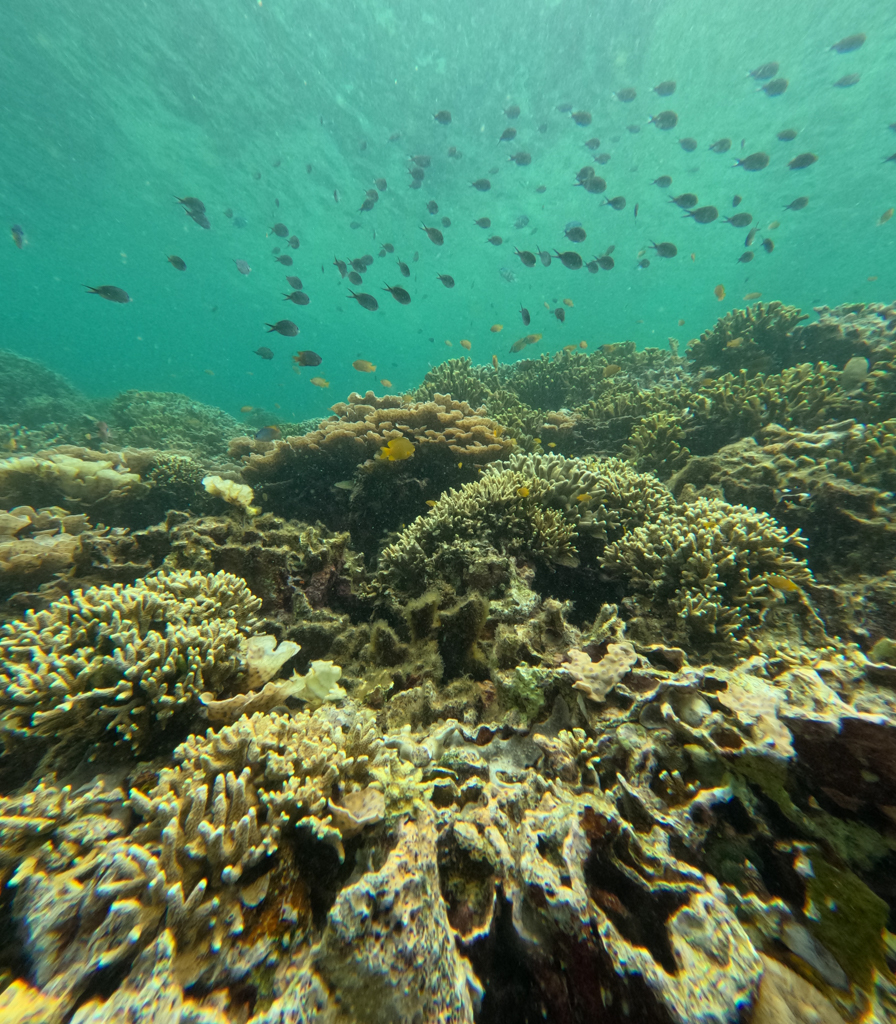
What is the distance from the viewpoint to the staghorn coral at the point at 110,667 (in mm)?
2398

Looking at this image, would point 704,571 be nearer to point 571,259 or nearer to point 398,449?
point 398,449

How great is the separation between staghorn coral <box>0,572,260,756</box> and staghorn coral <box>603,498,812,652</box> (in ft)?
11.3

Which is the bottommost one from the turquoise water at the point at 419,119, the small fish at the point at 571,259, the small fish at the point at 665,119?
the small fish at the point at 571,259

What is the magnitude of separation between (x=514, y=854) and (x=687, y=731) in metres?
1.02

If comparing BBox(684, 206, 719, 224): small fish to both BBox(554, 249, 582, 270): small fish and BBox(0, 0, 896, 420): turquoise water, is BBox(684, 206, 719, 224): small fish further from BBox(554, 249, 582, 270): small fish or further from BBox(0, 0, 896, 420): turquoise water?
BBox(0, 0, 896, 420): turquoise water

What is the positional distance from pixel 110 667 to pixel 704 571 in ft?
14.9

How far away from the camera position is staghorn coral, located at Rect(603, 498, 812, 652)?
3.47 metres

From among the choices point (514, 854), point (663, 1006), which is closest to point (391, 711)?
point (514, 854)

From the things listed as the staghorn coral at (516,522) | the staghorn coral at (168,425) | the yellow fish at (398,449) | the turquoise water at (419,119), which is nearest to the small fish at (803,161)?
the turquoise water at (419,119)

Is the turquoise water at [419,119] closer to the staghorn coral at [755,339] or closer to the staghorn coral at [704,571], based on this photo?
the staghorn coral at [755,339]

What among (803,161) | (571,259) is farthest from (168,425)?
(803,161)

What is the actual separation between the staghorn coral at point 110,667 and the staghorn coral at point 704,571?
135 inches

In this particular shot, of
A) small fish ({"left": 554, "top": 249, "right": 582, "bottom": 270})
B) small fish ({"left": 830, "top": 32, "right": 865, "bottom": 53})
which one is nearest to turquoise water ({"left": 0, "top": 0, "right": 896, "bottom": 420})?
small fish ({"left": 554, "top": 249, "right": 582, "bottom": 270})

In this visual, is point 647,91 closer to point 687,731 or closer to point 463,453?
point 463,453
